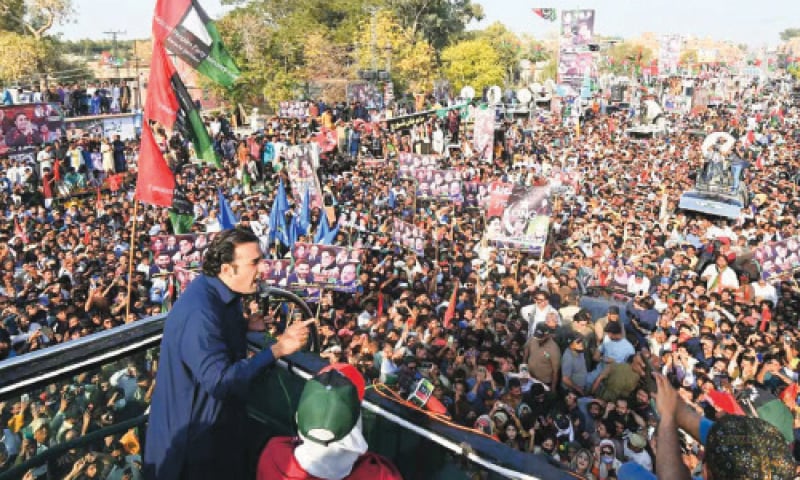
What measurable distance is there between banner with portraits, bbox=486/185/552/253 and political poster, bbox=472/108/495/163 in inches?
410

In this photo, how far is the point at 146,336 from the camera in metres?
2.80

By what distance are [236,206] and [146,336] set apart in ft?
34.8

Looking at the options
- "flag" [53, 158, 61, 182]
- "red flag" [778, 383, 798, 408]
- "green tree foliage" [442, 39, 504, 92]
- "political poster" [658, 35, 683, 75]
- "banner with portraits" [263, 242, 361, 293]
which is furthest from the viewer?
"green tree foliage" [442, 39, 504, 92]

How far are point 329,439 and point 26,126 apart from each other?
50.9 feet

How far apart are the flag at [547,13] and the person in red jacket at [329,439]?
4109 centimetres

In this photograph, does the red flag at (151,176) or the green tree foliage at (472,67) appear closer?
the red flag at (151,176)

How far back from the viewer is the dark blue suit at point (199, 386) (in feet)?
6.99

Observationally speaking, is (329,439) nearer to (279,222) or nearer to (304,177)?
(279,222)

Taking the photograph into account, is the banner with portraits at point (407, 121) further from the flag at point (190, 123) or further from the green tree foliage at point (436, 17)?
the flag at point (190, 123)

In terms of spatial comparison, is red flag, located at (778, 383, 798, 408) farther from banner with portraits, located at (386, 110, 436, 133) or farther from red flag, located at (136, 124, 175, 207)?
banner with portraits, located at (386, 110, 436, 133)

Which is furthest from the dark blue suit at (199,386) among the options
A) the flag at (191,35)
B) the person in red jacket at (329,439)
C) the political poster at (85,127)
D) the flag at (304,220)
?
the political poster at (85,127)

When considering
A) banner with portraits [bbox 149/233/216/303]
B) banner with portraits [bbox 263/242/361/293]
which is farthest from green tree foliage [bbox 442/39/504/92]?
banner with portraits [bbox 149/233/216/303]

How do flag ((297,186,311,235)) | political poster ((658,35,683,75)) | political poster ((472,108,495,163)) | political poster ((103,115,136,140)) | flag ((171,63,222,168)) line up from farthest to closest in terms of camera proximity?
political poster ((658,35,683,75)) < political poster ((472,108,495,163)) < political poster ((103,115,136,140)) < flag ((297,186,311,235)) < flag ((171,63,222,168))

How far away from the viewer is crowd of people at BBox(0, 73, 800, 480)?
488 centimetres
